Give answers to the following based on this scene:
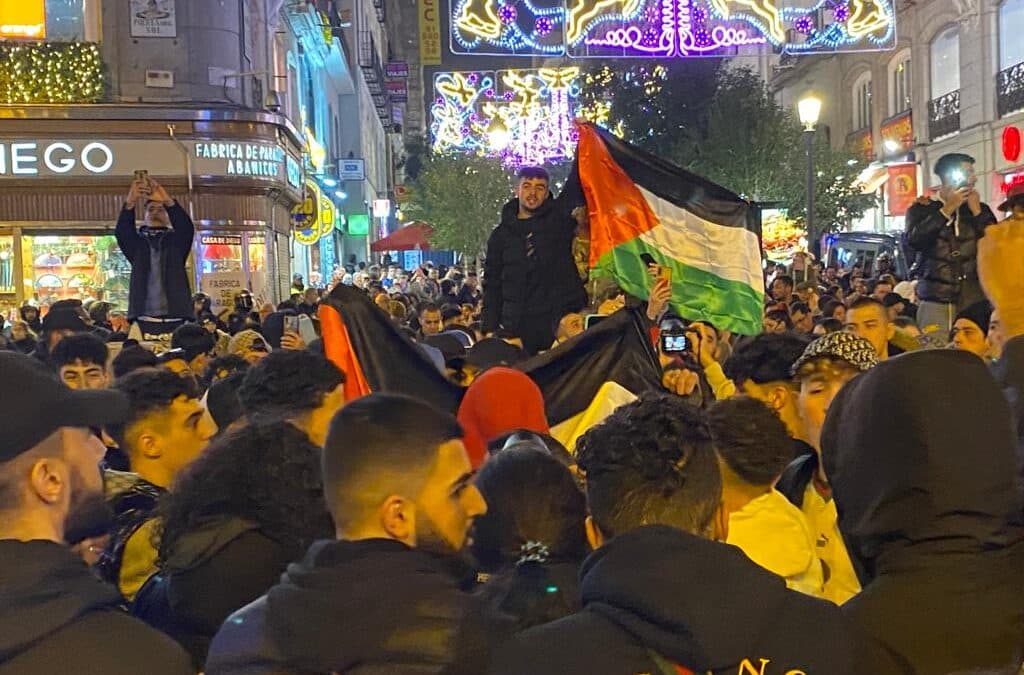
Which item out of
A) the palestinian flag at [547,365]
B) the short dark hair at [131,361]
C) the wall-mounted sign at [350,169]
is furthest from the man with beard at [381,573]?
the wall-mounted sign at [350,169]

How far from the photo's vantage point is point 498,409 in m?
5.11

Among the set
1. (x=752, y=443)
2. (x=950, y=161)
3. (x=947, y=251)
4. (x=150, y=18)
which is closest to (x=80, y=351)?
(x=752, y=443)

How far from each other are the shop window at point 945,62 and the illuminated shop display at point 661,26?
18850 mm

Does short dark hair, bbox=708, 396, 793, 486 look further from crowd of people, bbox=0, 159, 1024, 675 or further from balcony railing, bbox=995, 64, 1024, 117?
balcony railing, bbox=995, 64, 1024, 117

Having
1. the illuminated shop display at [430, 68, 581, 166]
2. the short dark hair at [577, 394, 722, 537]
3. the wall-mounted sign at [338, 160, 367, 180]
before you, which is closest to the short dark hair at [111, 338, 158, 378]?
the short dark hair at [577, 394, 722, 537]

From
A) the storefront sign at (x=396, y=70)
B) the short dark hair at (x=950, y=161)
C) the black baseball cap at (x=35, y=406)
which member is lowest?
the black baseball cap at (x=35, y=406)

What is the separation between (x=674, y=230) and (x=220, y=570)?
17.3 feet

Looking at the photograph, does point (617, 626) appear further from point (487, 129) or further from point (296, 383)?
point (487, 129)

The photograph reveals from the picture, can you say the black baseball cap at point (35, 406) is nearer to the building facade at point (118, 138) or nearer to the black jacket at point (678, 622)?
the black jacket at point (678, 622)

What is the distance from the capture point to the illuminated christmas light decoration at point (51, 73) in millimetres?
20906

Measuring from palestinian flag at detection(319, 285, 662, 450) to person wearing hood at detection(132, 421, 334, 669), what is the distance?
2.87 metres

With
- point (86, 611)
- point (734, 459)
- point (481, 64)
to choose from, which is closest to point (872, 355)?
point (734, 459)

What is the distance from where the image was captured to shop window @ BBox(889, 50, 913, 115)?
3891 cm

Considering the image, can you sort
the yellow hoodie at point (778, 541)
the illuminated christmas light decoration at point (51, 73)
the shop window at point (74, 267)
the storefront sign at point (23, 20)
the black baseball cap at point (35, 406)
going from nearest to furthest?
the black baseball cap at point (35, 406) → the yellow hoodie at point (778, 541) → the storefront sign at point (23, 20) → the illuminated christmas light decoration at point (51, 73) → the shop window at point (74, 267)
